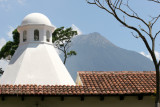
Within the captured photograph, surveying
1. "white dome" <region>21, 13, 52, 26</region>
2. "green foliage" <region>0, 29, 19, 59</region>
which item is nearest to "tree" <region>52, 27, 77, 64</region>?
"green foliage" <region>0, 29, 19, 59</region>

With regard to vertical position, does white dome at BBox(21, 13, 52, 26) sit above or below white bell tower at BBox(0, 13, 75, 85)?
above

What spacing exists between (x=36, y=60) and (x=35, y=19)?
3.03 m

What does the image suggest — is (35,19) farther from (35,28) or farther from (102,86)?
→ (102,86)

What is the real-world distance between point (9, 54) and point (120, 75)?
65.7 ft

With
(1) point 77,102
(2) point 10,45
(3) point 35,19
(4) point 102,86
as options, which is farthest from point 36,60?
(2) point 10,45

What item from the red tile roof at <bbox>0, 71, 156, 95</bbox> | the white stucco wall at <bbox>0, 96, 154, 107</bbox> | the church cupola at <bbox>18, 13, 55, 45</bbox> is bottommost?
the white stucco wall at <bbox>0, 96, 154, 107</bbox>

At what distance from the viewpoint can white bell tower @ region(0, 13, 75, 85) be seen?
15.4 metres

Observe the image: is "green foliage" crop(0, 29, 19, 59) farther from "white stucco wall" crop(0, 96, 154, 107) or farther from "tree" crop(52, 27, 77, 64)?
"white stucco wall" crop(0, 96, 154, 107)

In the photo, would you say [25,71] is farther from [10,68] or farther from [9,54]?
[9,54]

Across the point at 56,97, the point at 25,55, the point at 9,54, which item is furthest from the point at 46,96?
the point at 9,54

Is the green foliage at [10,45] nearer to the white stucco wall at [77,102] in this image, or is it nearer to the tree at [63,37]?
the tree at [63,37]

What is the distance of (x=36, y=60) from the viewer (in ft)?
54.0

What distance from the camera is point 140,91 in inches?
541

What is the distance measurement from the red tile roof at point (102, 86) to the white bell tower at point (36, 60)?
147 centimetres
